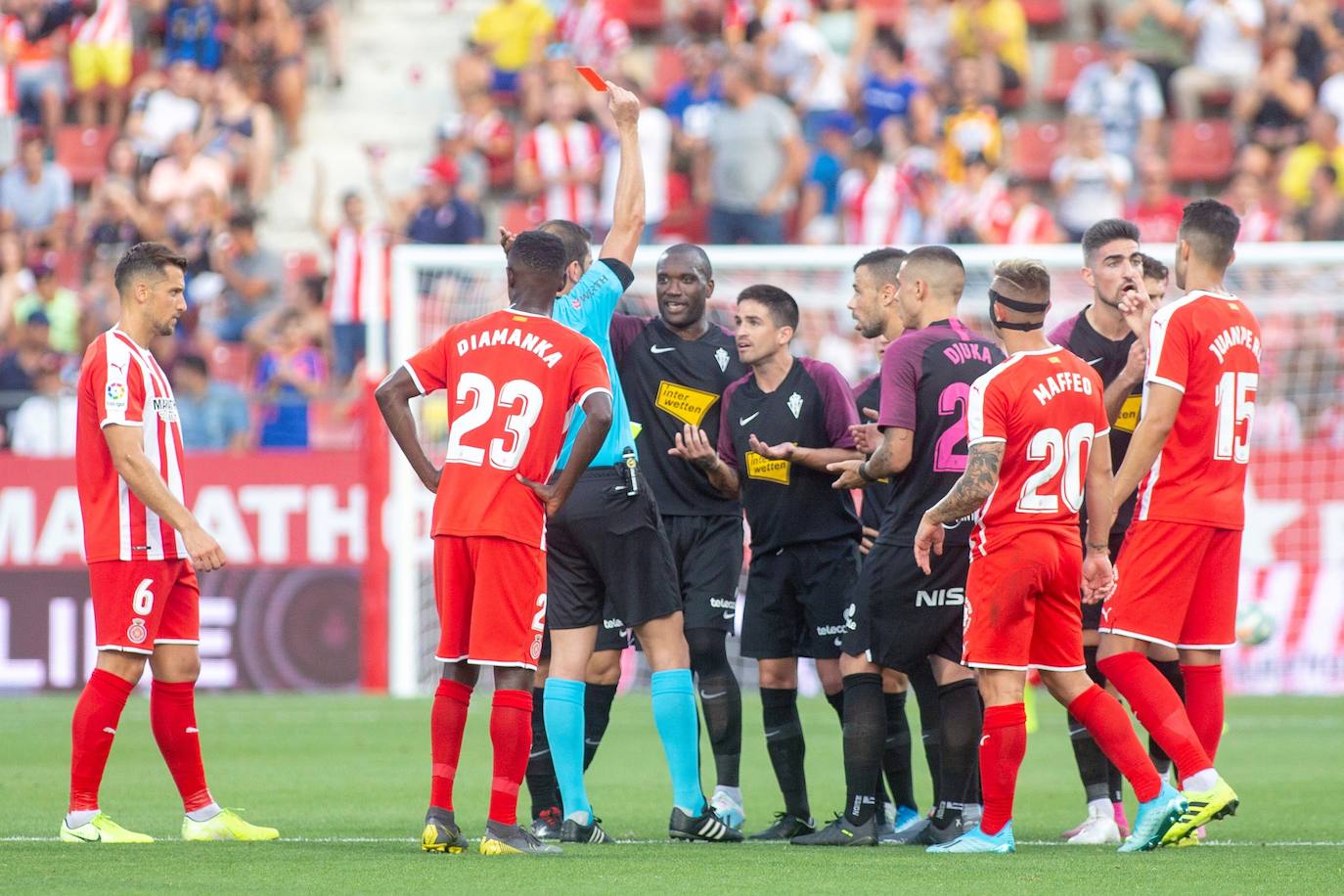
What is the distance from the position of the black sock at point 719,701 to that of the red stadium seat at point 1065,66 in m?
14.3

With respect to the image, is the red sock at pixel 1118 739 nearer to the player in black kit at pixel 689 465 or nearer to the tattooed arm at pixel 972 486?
the tattooed arm at pixel 972 486

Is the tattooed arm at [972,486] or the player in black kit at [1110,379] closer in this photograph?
the tattooed arm at [972,486]

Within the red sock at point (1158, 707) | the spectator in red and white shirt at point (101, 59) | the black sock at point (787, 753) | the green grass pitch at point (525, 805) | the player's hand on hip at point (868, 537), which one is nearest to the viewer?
the green grass pitch at point (525, 805)

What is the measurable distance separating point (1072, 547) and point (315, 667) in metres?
9.62

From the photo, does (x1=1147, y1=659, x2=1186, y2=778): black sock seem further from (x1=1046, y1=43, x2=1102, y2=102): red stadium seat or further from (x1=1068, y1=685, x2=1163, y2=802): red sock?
(x1=1046, y1=43, x2=1102, y2=102): red stadium seat

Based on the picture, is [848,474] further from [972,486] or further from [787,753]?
[787,753]

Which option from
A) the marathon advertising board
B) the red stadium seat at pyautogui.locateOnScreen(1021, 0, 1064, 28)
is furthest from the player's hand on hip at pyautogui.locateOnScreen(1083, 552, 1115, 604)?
the red stadium seat at pyautogui.locateOnScreen(1021, 0, 1064, 28)

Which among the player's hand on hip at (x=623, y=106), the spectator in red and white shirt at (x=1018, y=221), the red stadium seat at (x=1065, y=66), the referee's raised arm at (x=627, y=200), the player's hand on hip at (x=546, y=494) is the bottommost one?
the player's hand on hip at (x=546, y=494)

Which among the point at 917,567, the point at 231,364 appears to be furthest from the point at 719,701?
the point at 231,364

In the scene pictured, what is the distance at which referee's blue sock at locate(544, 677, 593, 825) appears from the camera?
802 cm

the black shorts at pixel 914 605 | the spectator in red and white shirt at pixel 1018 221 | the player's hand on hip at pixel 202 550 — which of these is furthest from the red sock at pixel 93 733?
the spectator in red and white shirt at pixel 1018 221

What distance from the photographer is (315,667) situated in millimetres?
15828

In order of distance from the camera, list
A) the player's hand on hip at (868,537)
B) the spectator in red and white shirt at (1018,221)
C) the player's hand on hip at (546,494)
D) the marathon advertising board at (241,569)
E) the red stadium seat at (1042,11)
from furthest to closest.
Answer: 1. the red stadium seat at (1042,11)
2. the spectator in red and white shirt at (1018,221)
3. the marathon advertising board at (241,569)
4. the player's hand on hip at (868,537)
5. the player's hand on hip at (546,494)

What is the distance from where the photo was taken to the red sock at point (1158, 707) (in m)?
7.41
